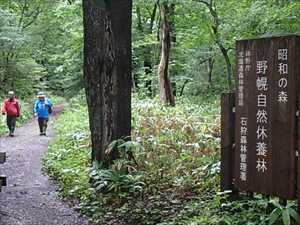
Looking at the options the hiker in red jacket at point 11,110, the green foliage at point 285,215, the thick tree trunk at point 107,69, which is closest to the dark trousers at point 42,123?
the hiker in red jacket at point 11,110

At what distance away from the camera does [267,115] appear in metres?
5.59

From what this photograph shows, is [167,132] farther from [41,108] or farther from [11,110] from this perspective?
[11,110]

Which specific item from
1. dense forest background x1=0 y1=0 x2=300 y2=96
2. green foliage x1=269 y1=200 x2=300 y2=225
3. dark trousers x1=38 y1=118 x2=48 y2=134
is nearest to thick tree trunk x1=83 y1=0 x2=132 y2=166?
green foliage x1=269 y1=200 x2=300 y2=225

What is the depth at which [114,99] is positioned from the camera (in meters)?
8.38

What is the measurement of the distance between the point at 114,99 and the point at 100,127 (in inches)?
23.7

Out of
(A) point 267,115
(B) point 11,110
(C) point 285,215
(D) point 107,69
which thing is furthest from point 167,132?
(B) point 11,110

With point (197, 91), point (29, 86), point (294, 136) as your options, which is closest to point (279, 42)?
point (294, 136)

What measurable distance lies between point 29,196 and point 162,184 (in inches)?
105

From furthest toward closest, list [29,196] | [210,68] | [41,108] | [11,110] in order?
[210,68], [41,108], [11,110], [29,196]

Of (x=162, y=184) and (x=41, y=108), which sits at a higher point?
(x=41, y=108)

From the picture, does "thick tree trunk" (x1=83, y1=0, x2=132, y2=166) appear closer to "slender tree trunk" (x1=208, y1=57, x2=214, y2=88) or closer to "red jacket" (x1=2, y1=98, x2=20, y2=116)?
"red jacket" (x1=2, y1=98, x2=20, y2=116)

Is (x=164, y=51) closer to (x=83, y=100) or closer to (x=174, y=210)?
(x=83, y=100)

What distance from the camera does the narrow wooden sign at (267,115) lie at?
5340 millimetres

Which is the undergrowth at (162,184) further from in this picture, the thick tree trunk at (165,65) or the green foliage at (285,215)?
the thick tree trunk at (165,65)
